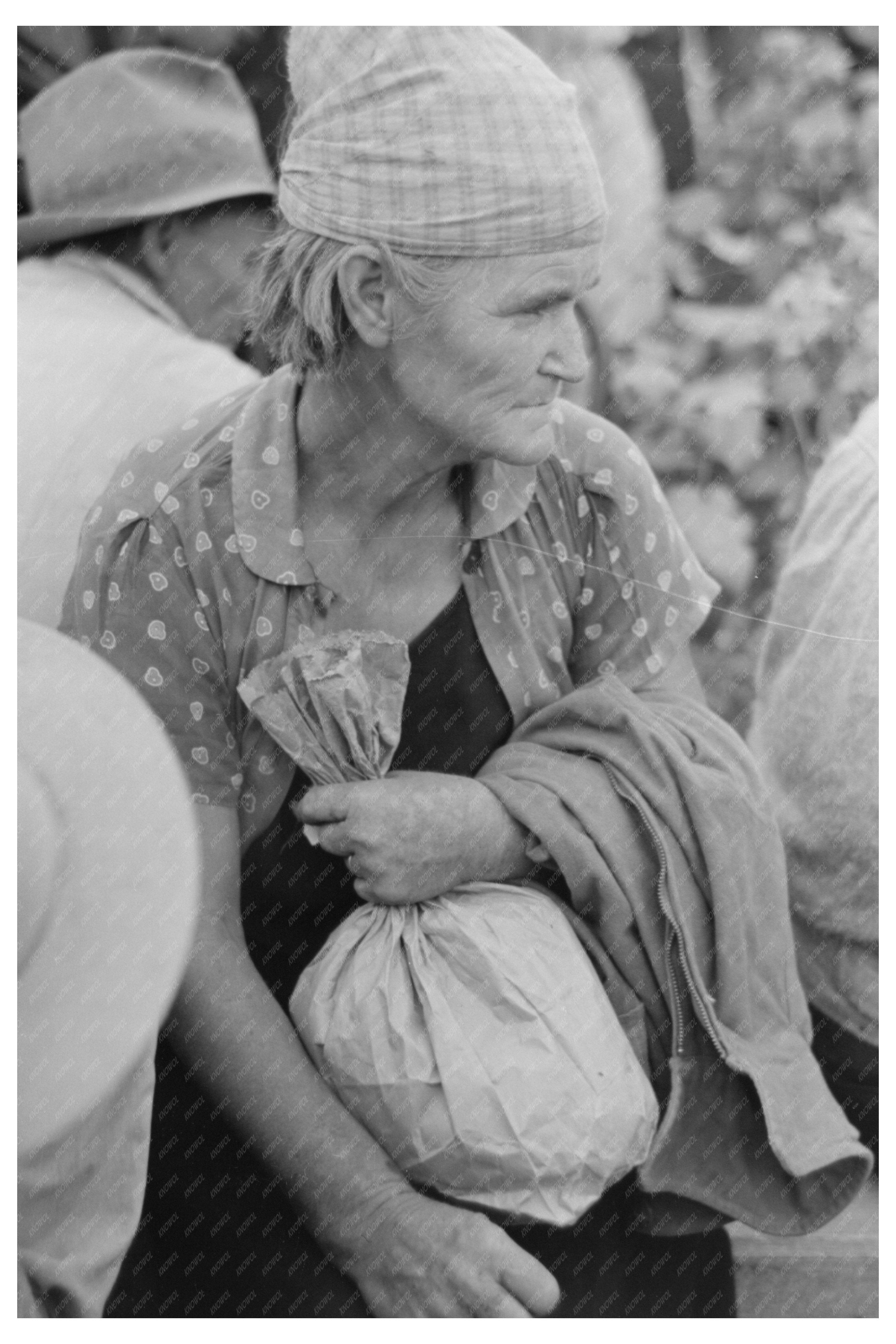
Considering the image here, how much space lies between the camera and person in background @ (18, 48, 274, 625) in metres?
1.61

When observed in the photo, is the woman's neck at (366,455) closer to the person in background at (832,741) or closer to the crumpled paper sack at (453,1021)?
the crumpled paper sack at (453,1021)

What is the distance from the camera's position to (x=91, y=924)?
4.99ft

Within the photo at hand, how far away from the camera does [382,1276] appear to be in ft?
4.90

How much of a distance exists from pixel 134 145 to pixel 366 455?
1.64 feet

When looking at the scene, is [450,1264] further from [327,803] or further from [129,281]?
[129,281]

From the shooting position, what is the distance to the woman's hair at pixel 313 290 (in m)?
1.37

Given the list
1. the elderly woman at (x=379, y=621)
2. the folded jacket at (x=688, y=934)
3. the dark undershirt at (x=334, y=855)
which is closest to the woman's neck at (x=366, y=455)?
the elderly woman at (x=379, y=621)

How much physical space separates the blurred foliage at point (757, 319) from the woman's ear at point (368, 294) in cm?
39

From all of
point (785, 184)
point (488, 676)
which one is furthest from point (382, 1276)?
point (785, 184)

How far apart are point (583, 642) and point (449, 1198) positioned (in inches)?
24.5

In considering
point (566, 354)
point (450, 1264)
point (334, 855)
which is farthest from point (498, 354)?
point (450, 1264)

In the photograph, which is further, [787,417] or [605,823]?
[787,417]
